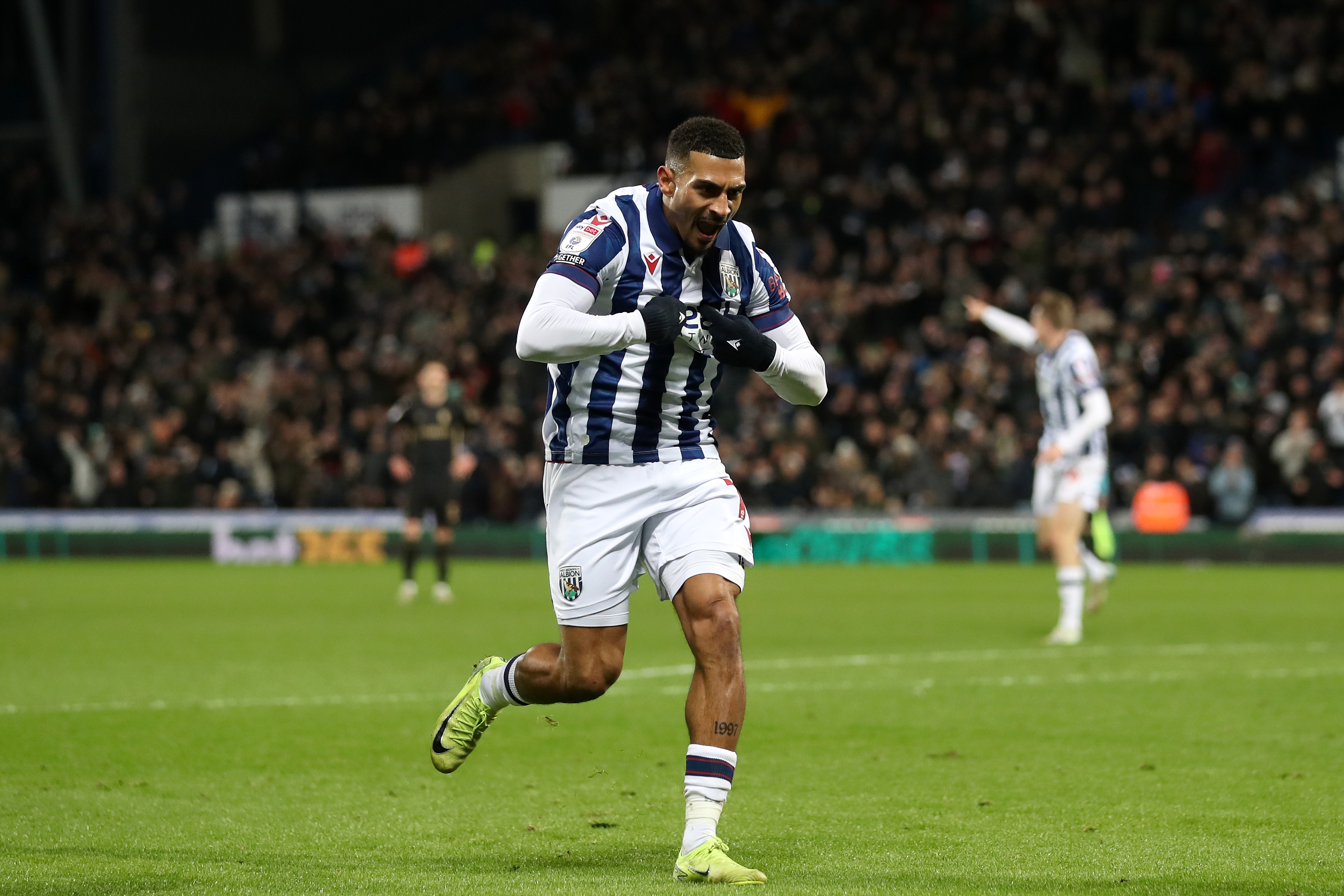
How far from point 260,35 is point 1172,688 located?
34312 millimetres

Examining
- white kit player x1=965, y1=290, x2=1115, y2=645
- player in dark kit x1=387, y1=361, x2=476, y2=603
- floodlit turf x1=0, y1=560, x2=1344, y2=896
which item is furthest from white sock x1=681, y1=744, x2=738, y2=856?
player in dark kit x1=387, y1=361, x2=476, y2=603

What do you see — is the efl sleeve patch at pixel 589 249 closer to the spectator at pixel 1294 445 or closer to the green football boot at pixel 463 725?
the green football boot at pixel 463 725

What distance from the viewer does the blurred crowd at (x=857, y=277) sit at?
23766 millimetres

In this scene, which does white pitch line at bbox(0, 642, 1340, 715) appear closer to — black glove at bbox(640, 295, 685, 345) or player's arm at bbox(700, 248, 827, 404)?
player's arm at bbox(700, 248, 827, 404)

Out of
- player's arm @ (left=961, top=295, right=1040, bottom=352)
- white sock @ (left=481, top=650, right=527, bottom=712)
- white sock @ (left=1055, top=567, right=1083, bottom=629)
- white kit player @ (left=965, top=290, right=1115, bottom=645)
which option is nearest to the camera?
white sock @ (left=481, top=650, right=527, bottom=712)

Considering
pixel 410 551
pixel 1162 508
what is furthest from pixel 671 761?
pixel 1162 508

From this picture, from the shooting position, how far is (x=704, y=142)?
598 centimetres

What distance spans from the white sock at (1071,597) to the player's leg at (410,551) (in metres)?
7.16

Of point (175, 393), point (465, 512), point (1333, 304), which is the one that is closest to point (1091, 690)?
point (1333, 304)

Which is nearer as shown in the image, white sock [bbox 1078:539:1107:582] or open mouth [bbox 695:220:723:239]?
open mouth [bbox 695:220:723:239]

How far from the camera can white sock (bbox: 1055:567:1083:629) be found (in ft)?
43.4

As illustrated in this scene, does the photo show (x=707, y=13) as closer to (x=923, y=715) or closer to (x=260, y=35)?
(x=260, y=35)

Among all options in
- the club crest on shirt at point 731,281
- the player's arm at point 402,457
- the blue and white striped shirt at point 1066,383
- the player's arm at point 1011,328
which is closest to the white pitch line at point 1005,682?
the blue and white striped shirt at point 1066,383

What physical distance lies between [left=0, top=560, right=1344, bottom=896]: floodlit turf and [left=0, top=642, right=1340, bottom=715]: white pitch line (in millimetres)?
44
